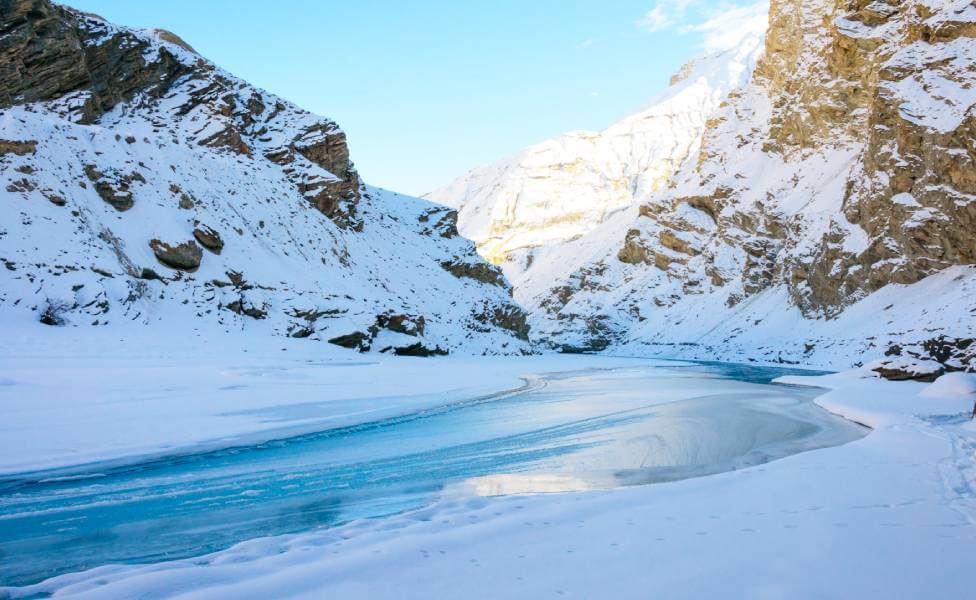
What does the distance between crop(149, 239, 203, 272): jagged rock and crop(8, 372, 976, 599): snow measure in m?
27.0

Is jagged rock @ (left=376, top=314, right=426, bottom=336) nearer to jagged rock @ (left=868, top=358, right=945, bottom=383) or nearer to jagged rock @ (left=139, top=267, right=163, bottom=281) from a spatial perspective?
jagged rock @ (left=139, top=267, right=163, bottom=281)

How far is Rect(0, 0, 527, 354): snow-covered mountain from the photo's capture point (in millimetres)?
23922

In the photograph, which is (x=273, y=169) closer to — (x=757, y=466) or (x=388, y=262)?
(x=388, y=262)

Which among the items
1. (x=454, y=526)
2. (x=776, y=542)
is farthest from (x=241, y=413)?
(x=776, y=542)

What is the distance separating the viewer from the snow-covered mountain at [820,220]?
1800 inches

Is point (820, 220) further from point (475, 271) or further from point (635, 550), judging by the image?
point (635, 550)

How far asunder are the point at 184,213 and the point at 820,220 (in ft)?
→ 227

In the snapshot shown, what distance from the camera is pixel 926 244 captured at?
4834 centimetres

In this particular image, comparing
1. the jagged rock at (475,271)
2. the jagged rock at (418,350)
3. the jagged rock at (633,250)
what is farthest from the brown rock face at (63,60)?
the jagged rock at (633,250)

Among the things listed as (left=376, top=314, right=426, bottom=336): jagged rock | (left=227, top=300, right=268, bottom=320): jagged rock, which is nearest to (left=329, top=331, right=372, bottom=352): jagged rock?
(left=376, top=314, right=426, bottom=336): jagged rock

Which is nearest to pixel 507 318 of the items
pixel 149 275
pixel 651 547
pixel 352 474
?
pixel 149 275

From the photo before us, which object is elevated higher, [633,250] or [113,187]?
[633,250]

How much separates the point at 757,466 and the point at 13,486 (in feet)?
31.2

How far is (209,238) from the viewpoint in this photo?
32.2 m
